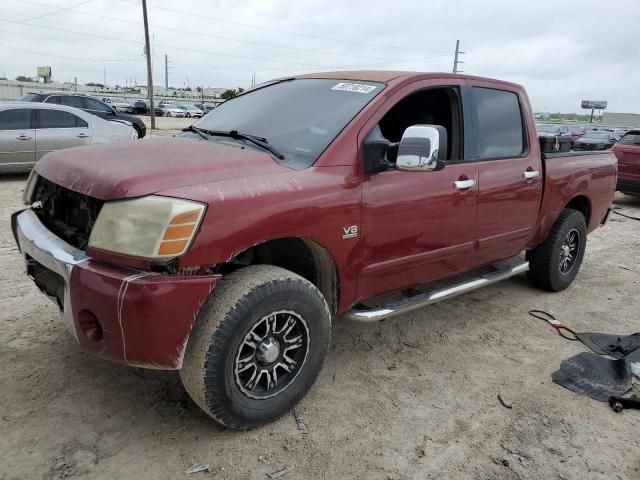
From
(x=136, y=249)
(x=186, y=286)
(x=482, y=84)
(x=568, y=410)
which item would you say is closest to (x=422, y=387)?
(x=568, y=410)

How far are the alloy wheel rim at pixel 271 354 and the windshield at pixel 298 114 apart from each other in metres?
0.84

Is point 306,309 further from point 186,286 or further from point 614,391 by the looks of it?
point 614,391

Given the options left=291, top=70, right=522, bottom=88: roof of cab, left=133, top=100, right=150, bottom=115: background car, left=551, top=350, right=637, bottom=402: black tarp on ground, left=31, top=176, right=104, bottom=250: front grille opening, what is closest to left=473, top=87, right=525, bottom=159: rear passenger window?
left=291, top=70, right=522, bottom=88: roof of cab

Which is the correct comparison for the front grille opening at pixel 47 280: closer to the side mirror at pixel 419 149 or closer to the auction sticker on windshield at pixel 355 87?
the side mirror at pixel 419 149

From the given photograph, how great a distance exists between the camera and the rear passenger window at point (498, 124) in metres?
3.86

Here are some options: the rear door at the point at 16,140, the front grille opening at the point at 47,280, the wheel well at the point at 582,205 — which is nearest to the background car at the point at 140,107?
the rear door at the point at 16,140

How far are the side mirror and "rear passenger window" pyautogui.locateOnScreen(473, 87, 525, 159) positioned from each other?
3.73 feet

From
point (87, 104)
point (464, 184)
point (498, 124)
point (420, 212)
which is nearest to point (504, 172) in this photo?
point (498, 124)

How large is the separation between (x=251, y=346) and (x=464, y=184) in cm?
184

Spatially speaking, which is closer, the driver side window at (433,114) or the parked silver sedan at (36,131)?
the driver side window at (433,114)

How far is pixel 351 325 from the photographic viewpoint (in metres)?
4.01

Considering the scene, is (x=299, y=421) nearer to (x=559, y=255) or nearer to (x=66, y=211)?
(x=66, y=211)

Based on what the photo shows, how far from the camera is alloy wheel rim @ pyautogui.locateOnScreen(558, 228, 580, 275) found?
4.91 meters

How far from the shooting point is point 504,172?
3.88 m
